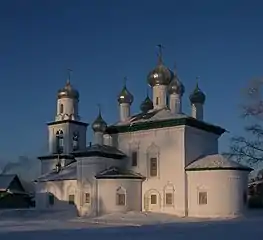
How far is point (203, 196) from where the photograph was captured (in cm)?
3117

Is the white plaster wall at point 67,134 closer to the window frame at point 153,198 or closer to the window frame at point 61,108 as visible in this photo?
the window frame at point 61,108

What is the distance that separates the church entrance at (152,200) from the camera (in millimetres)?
32906

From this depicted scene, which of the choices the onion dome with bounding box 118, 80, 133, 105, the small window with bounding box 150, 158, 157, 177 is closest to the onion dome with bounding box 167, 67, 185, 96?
the onion dome with bounding box 118, 80, 133, 105

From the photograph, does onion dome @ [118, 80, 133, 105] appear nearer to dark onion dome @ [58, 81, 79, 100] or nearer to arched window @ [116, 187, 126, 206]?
dark onion dome @ [58, 81, 79, 100]

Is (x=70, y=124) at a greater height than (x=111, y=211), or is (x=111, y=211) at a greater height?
(x=70, y=124)

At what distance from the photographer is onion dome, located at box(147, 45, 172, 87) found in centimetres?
3769

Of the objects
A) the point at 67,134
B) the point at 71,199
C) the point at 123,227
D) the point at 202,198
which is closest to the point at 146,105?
the point at 67,134

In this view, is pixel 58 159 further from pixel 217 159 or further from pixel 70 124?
pixel 217 159

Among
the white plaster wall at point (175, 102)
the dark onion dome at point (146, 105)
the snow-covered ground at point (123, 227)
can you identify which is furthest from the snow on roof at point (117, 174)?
the dark onion dome at point (146, 105)

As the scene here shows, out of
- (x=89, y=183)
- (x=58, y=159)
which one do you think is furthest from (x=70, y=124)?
(x=89, y=183)

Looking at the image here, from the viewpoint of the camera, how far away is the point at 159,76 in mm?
37688

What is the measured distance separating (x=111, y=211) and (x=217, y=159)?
7591 millimetres

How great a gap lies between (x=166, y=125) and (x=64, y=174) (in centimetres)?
1059

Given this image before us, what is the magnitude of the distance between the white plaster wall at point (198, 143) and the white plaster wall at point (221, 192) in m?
1.71
